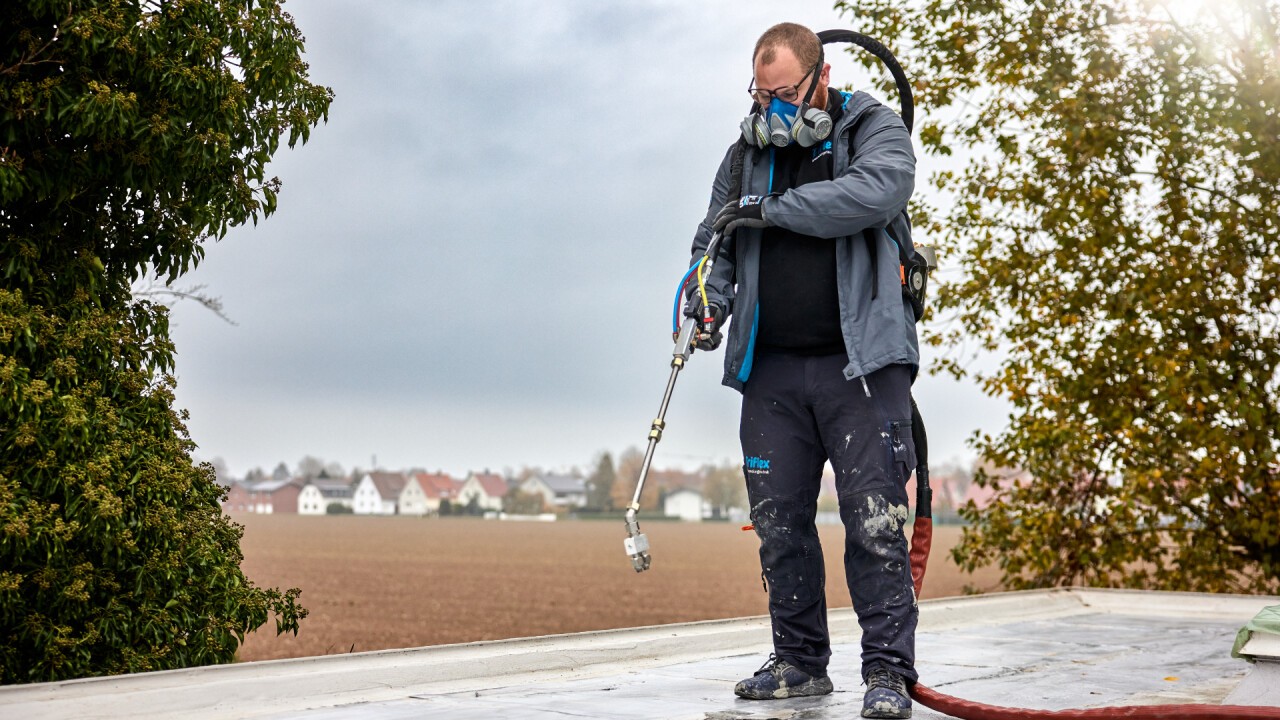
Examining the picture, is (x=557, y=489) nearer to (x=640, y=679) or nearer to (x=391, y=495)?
(x=391, y=495)

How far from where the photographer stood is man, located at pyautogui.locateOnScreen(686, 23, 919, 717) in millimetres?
3027

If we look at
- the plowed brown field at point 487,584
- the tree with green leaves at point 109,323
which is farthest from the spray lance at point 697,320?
the plowed brown field at point 487,584

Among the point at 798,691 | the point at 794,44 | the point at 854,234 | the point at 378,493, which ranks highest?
the point at 378,493

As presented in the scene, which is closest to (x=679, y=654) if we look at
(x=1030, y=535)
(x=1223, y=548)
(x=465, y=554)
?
(x=1030, y=535)

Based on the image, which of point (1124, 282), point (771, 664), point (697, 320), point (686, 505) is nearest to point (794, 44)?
point (697, 320)

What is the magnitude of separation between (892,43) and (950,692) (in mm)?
7579

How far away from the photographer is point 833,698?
3.17 metres

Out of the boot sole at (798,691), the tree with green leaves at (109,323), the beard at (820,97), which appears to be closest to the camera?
the boot sole at (798,691)

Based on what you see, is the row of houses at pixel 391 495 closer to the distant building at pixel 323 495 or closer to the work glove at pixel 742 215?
the distant building at pixel 323 495

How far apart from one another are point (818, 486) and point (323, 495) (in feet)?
282

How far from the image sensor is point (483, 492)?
291ft

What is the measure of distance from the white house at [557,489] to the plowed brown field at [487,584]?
48815 millimetres

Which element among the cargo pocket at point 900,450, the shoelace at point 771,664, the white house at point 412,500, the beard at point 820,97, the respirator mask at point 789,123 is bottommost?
the shoelace at point 771,664

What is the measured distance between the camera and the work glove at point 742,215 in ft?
10.1
